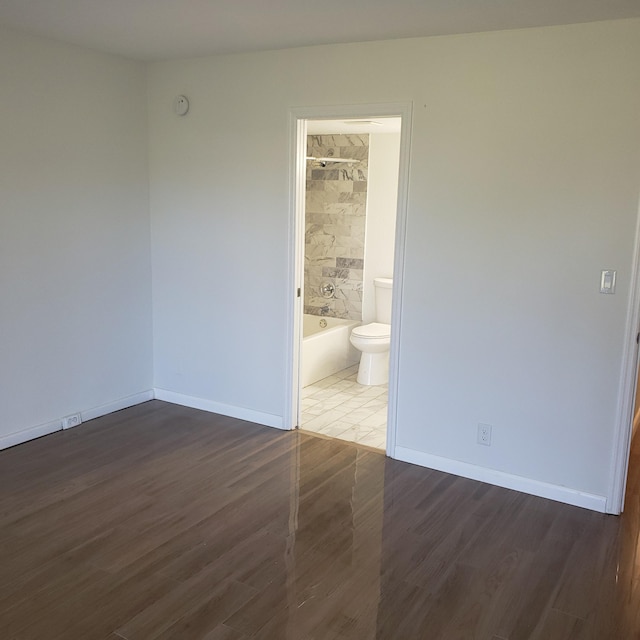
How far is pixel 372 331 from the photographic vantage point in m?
5.73

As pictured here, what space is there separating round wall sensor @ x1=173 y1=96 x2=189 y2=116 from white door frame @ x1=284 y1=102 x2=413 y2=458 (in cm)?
82

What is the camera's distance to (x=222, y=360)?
4570mm

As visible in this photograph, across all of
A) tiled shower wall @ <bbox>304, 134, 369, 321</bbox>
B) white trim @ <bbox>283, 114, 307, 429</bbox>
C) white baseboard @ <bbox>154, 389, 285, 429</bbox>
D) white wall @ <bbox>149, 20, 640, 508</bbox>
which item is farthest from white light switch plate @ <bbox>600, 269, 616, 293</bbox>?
tiled shower wall @ <bbox>304, 134, 369, 321</bbox>

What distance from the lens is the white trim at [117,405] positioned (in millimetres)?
4426

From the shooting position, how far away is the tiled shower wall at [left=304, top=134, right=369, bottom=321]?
20.0 feet

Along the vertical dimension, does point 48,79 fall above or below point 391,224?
above

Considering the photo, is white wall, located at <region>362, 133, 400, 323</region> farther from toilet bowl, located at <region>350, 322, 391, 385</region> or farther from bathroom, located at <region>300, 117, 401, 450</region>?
toilet bowl, located at <region>350, 322, 391, 385</region>

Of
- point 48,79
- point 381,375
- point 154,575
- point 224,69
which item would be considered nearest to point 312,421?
point 381,375

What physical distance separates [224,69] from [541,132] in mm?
2061

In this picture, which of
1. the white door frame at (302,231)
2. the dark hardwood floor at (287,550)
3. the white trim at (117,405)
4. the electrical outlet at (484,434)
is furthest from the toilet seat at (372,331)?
the electrical outlet at (484,434)

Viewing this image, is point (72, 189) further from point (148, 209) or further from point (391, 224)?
point (391, 224)

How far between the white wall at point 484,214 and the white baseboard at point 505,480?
31 mm

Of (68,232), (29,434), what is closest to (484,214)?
(68,232)

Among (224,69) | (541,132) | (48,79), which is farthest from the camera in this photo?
(224,69)
